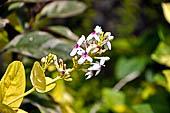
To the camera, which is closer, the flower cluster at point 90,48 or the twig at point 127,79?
the flower cluster at point 90,48

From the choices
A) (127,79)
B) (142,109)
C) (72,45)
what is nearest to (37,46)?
(72,45)

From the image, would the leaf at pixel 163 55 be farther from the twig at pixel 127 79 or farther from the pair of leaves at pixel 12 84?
the pair of leaves at pixel 12 84

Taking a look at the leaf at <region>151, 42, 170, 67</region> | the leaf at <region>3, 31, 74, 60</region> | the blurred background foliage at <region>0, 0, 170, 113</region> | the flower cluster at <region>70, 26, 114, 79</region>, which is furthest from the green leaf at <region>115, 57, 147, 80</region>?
the flower cluster at <region>70, 26, 114, 79</region>

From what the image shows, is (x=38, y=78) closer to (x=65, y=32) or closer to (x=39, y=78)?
(x=39, y=78)

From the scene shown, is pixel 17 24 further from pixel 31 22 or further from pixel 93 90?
pixel 93 90

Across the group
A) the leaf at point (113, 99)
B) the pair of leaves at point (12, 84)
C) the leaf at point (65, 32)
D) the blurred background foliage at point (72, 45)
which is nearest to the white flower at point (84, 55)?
the pair of leaves at point (12, 84)

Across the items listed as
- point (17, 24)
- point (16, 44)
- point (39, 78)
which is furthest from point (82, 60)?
point (17, 24)

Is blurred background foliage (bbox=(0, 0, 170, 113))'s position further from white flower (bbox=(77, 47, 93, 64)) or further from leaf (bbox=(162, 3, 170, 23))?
white flower (bbox=(77, 47, 93, 64))
